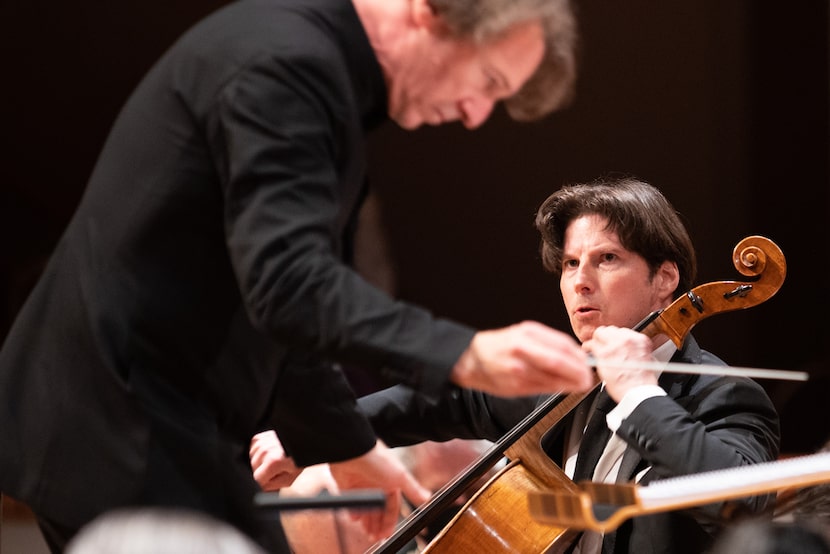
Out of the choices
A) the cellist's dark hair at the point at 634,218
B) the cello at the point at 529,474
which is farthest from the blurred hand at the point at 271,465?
the cellist's dark hair at the point at 634,218

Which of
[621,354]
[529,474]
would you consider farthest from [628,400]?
[529,474]

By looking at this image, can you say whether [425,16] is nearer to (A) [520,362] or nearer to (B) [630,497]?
(A) [520,362]

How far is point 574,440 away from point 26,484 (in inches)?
46.8

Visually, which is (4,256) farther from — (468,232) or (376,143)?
(468,232)

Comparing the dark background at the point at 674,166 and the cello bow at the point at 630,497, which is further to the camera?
the dark background at the point at 674,166

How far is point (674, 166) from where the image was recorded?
3.48 metres

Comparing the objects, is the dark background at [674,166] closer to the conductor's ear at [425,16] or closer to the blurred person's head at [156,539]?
the conductor's ear at [425,16]

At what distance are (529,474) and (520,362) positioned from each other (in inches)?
36.2

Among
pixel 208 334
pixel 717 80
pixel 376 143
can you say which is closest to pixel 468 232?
pixel 376 143

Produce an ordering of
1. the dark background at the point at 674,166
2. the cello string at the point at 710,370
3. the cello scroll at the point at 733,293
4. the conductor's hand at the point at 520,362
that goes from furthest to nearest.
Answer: the dark background at the point at 674,166 < the cello scroll at the point at 733,293 < the cello string at the point at 710,370 < the conductor's hand at the point at 520,362

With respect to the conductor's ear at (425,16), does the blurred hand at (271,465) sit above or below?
below

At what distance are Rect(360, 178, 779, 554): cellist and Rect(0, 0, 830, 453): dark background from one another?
3.81 feet

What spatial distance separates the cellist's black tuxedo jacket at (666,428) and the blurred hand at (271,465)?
1.33ft

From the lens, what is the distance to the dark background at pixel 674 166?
3.47m
